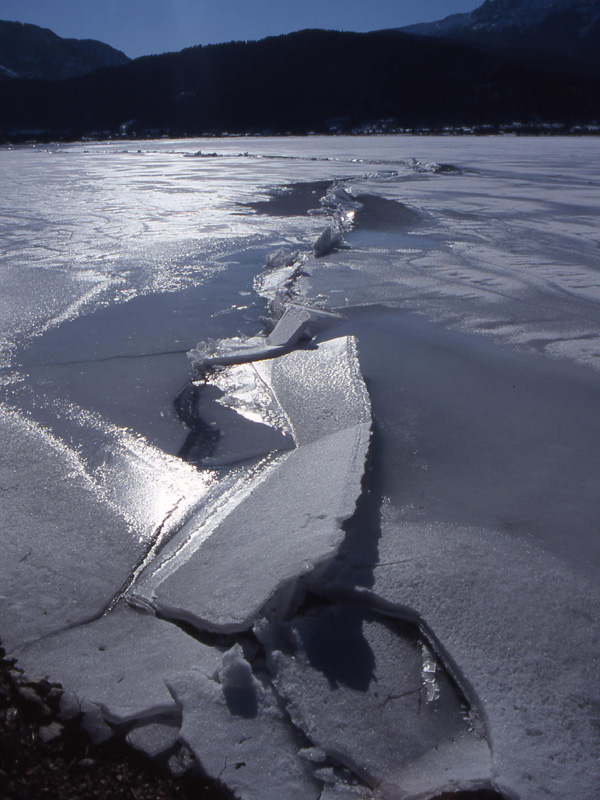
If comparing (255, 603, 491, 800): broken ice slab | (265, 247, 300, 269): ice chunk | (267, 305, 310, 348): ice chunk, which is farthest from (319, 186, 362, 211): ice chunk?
(255, 603, 491, 800): broken ice slab

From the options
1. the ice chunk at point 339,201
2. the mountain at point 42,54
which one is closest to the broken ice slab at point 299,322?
the ice chunk at point 339,201

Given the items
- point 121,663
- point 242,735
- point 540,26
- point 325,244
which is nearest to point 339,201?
point 325,244

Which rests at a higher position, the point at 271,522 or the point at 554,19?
the point at 554,19

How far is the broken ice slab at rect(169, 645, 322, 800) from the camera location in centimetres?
100

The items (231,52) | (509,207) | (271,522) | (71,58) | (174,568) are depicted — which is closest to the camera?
(174,568)

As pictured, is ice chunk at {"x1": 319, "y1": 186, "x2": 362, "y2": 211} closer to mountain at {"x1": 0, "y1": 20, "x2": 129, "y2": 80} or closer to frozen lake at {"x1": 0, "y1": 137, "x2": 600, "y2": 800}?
frozen lake at {"x1": 0, "y1": 137, "x2": 600, "y2": 800}

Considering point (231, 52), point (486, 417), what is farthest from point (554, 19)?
point (486, 417)

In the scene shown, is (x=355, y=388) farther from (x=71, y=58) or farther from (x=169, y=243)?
(x=71, y=58)

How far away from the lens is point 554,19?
332 ft

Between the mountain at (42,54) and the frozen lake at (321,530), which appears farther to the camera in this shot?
the mountain at (42,54)

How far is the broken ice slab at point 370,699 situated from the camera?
1038 mm

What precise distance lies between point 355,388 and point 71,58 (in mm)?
103088

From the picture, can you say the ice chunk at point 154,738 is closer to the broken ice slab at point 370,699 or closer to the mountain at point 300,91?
the broken ice slab at point 370,699

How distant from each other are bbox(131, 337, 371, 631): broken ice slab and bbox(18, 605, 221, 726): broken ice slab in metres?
0.06
